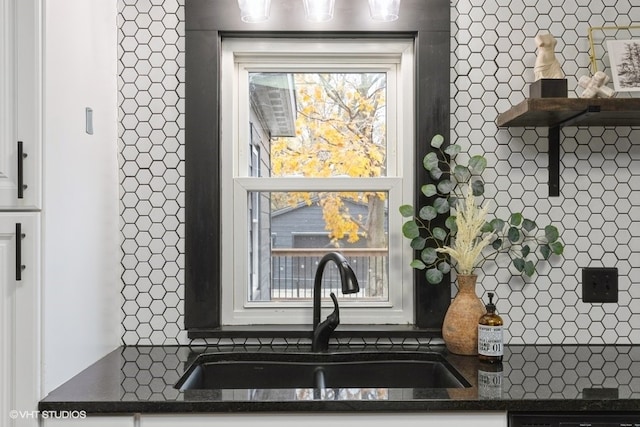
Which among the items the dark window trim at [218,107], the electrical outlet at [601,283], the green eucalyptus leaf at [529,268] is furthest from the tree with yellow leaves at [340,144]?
the electrical outlet at [601,283]

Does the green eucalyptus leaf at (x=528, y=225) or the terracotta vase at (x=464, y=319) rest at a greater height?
the green eucalyptus leaf at (x=528, y=225)

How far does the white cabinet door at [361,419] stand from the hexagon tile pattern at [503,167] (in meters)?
0.62

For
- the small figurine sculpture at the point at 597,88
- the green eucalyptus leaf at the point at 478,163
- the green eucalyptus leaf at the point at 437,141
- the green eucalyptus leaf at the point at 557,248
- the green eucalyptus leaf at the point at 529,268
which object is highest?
the small figurine sculpture at the point at 597,88

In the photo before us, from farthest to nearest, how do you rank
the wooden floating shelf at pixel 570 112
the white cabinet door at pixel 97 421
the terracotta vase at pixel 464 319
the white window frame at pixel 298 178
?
the white window frame at pixel 298 178, the terracotta vase at pixel 464 319, the wooden floating shelf at pixel 570 112, the white cabinet door at pixel 97 421

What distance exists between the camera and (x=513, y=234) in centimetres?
182

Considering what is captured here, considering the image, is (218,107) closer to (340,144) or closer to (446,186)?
(340,144)

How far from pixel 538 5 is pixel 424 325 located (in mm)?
1155

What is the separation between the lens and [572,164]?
192cm

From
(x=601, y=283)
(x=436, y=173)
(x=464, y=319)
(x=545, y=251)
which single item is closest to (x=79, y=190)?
(x=436, y=173)

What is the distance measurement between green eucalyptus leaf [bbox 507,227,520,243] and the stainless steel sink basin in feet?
1.45

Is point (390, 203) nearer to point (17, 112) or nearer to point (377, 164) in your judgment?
point (377, 164)

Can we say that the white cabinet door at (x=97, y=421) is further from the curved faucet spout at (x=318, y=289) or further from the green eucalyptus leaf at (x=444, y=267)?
the green eucalyptus leaf at (x=444, y=267)

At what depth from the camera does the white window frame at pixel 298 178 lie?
1.95 meters

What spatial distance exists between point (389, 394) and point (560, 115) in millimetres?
999
